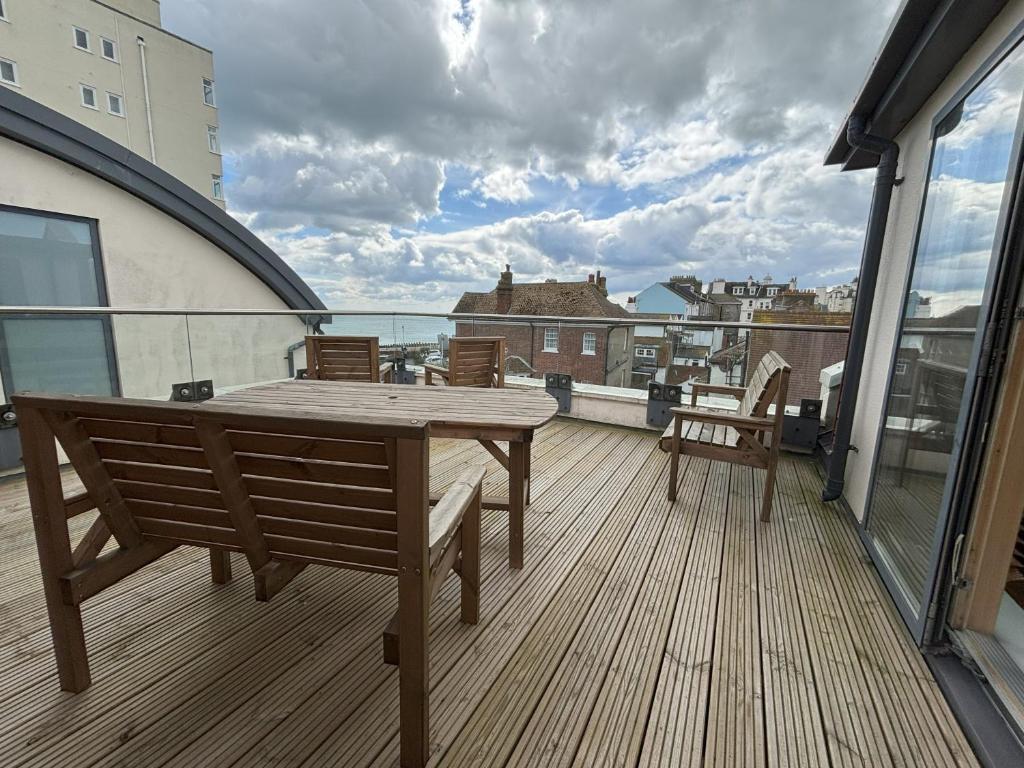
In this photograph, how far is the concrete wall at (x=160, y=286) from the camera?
13.7 ft

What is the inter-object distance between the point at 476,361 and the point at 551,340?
1.52m

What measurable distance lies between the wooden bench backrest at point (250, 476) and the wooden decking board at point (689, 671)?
964 millimetres

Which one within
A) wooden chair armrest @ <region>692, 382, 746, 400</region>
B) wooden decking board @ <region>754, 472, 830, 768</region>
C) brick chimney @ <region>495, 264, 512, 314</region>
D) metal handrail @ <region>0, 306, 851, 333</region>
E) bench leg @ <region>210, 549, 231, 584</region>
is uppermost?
brick chimney @ <region>495, 264, 512, 314</region>

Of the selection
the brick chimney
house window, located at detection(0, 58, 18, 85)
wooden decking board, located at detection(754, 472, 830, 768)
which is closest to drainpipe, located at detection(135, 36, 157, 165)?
house window, located at detection(0, 58, 18, 85)

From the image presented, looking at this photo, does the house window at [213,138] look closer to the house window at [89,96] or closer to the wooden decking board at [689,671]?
the house window at [89,96]

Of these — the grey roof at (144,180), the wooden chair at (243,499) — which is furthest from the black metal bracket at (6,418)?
the grey roof at (144,180)

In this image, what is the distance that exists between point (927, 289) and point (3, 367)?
6102 millimetres

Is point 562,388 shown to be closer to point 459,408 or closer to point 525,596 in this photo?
point 459,408

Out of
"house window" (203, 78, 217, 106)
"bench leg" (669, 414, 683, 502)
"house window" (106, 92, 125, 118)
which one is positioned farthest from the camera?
"house window" (203, 78, 217, 106)

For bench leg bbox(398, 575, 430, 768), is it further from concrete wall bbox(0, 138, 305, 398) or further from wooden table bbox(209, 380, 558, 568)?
concrete wall bbox(0, 138, 305, 398)

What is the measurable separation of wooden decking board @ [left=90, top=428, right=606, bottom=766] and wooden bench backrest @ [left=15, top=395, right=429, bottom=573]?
47cm

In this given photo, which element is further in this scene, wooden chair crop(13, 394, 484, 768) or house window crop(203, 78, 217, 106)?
house window crop(203, 78, 217, 106)

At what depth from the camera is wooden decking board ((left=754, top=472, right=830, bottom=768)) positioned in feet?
4.21

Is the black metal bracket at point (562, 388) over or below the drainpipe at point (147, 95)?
below
